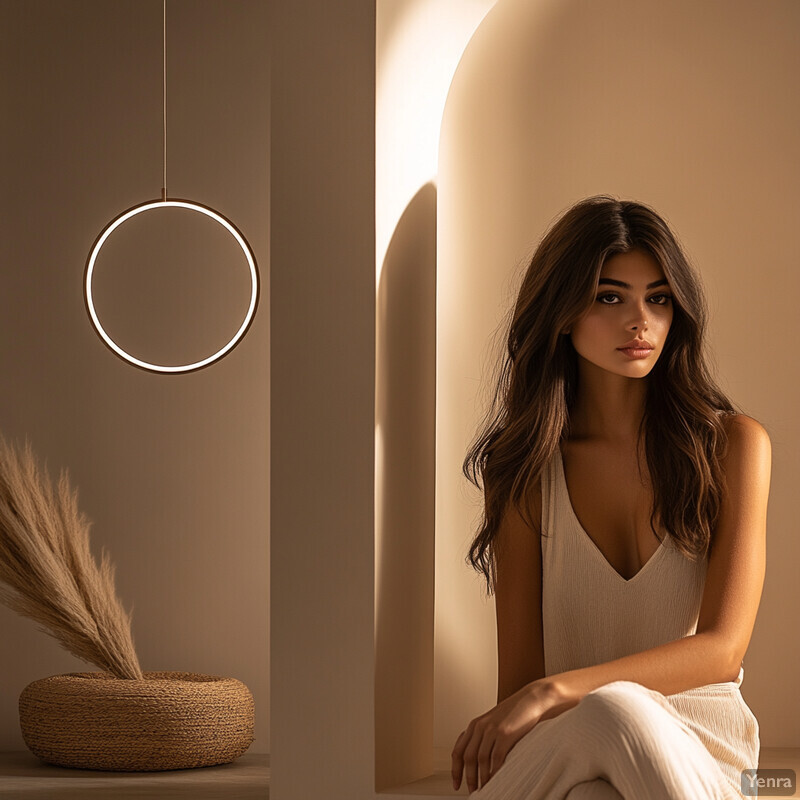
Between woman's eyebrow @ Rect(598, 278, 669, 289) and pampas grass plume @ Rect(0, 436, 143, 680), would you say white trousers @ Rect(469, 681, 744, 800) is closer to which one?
woman's eyebrow @ Rect(598, 278, 669, 289)

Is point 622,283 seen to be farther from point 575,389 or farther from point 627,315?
point 575,389

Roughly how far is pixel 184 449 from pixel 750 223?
1347mm

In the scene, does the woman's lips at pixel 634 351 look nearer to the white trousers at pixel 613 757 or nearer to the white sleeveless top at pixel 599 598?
the white sleeveless top at pixel 599 598

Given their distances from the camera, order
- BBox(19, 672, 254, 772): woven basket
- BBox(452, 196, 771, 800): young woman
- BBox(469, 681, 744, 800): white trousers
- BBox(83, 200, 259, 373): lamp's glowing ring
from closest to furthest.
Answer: BBox(469, 681, 744, 800): white trousers, BBox(452, 196, 771, 800): young woman, BBox(19, 672, 254, 772): woven basket, BBox(83, 200, 259, 373): lamp's glowing ring

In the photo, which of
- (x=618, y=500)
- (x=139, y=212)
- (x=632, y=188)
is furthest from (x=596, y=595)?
(x=139, y=212)

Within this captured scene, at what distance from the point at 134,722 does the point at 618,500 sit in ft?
3.51

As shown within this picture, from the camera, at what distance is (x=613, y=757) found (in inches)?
56.1

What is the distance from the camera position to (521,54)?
2391 millimetres

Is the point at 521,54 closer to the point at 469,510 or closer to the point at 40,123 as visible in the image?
the point at 469,510

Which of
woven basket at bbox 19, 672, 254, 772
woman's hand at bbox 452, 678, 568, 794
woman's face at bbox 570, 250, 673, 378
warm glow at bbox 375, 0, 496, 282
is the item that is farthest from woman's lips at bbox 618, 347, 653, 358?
woven basket at bbox 19, 672, 254, 772

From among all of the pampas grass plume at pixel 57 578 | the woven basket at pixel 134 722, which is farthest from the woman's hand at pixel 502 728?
the pampas grass plume at pixel 57 578

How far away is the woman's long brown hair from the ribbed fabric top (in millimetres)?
42

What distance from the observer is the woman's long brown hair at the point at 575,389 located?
1.88 m

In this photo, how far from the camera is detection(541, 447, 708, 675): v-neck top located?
6.26ft
